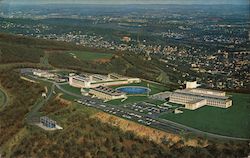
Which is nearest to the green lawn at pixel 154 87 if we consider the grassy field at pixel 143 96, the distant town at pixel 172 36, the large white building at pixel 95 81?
the grassy field at pixel 143 96

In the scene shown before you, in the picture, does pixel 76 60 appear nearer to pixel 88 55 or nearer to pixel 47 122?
pixel 88 55

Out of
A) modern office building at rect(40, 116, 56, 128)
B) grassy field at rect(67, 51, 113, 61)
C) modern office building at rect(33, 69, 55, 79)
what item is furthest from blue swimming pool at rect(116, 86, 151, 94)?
grassy field at rect(67, 51, 113, 61)

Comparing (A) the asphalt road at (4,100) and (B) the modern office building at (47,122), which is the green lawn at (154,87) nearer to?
(A) the asphalt road at (4,100)

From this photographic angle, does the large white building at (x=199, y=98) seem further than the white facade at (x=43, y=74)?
No

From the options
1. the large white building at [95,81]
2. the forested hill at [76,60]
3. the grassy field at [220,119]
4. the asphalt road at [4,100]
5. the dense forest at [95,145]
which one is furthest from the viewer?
the forested hill at [76,60]

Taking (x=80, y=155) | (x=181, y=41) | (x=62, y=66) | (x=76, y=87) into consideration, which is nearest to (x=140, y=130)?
(x=80, y=155)

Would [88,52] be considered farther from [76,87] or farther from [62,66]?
[76,87]

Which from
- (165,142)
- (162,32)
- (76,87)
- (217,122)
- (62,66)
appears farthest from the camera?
(162,32)
